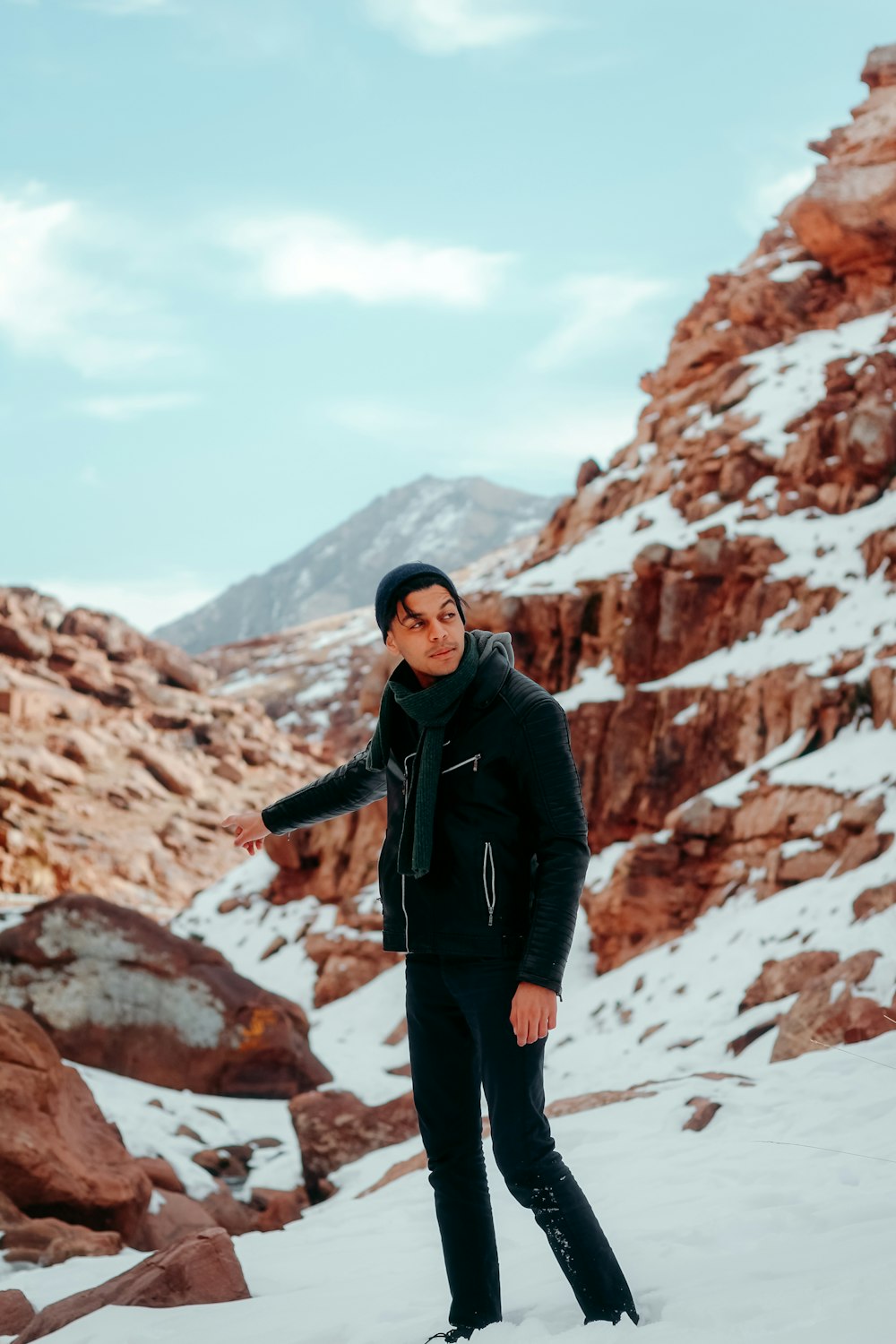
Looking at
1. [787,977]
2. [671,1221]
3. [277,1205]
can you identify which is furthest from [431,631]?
[787,977]

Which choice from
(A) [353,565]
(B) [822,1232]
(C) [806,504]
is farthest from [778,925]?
(A) [353,565]

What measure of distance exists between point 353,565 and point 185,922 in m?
157

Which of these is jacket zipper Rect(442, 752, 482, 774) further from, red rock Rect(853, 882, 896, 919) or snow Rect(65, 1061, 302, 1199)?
red rock Rect(853, 882, 896, 919)

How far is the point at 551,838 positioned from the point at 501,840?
14cm

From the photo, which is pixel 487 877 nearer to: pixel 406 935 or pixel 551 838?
pixel 551 838

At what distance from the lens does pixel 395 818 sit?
3354 millimetres

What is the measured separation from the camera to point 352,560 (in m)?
183

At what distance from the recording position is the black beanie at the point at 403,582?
327 centimetres

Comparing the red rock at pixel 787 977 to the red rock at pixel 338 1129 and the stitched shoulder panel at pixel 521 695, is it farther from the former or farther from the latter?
the stitched shoulder panel at pixel 521 695

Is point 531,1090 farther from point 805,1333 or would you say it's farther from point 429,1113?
point 805,1333

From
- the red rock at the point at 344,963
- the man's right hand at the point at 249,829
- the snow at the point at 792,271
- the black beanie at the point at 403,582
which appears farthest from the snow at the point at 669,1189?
the snow at the point at 792,271

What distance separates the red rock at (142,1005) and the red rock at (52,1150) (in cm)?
399

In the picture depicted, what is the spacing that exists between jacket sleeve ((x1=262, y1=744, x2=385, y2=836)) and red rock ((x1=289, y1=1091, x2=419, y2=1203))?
5717 millimetres

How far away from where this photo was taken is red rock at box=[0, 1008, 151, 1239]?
20.2 feet
